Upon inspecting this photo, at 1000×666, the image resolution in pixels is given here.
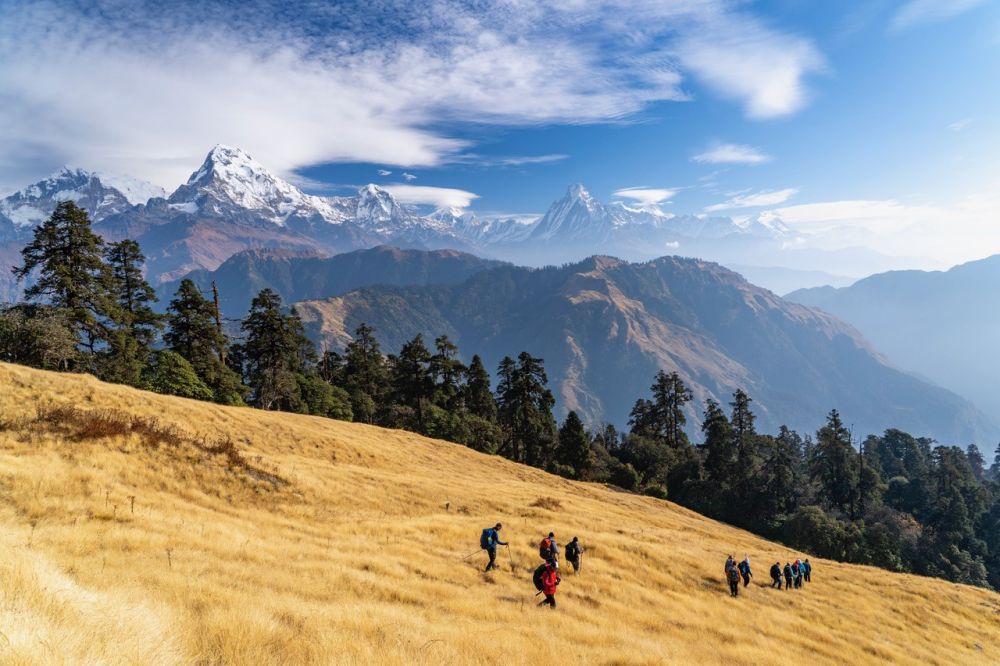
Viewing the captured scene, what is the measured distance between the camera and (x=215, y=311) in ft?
150

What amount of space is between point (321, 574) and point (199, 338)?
4292 centimetres

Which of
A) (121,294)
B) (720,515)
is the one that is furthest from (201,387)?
(720,515)

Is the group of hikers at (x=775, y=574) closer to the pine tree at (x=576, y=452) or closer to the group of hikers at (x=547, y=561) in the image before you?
the group of hikers at (x=547, y=561)

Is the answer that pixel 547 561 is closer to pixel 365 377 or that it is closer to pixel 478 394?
pixel 365 377

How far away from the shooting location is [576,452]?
66.3m

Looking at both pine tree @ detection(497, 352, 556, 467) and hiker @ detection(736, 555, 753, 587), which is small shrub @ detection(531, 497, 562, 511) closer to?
hiker @ detection(736, 555, 753, 587)

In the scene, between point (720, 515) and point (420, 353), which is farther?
point (720, 515)

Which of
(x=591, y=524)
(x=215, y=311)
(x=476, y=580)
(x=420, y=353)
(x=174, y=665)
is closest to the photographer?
(x=174, y=665)

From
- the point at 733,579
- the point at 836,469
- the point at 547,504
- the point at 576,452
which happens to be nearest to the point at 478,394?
the point at 576,452

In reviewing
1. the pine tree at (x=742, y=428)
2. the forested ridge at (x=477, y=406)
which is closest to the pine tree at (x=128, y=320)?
the forested ridge at (x=477, y=406)

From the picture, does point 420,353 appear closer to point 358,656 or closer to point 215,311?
point 215,311

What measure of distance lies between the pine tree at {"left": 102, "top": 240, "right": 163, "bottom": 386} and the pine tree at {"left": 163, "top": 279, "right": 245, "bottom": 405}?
5.87ft

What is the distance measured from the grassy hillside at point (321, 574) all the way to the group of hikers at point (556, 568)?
0.60 meters

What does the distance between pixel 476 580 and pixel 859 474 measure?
246 ft
